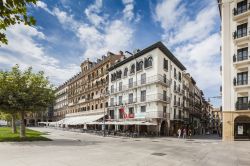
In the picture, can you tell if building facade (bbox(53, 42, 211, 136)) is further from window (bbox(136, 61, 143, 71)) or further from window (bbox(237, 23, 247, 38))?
window (bbox(237, 23, 247, 38))

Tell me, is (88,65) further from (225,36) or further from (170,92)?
(225,36)

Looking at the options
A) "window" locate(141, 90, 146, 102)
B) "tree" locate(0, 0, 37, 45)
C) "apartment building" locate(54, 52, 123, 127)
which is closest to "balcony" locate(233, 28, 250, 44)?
"window" locate(141, 90, 146, 102)

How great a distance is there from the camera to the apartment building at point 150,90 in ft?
119

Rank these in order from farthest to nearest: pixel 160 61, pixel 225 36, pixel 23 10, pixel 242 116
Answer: pixel 160 61, pixel 225 36, pixel 242 116, pixel 23 10

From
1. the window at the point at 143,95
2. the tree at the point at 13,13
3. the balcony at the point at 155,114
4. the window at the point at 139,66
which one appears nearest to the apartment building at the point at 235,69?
the balcony at the point at 155,114

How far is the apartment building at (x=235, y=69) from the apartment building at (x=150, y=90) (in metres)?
9.86

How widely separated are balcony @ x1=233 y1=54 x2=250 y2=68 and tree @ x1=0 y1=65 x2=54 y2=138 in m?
23.7

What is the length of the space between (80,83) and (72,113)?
1006cm

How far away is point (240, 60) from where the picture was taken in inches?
1172

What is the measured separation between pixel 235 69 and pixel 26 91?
26057 millimetres

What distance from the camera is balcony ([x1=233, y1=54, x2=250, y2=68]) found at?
28562 millimetres

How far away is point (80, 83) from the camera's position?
64.6 m

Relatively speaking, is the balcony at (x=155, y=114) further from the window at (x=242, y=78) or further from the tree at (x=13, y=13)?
the tree at (x=13, y=13)

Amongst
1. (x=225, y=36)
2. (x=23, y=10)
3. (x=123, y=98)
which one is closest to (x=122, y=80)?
(x=123, y=98)
